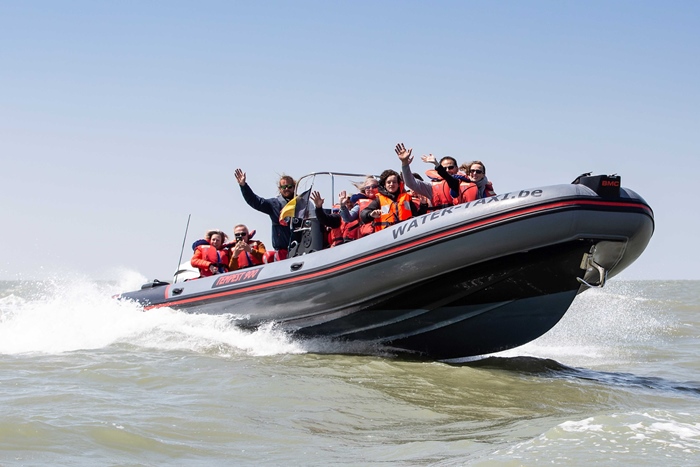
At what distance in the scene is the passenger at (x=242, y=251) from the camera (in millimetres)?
7605

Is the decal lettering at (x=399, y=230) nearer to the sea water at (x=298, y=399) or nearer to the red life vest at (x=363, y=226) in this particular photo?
the red life vest at (x=363, y=226)

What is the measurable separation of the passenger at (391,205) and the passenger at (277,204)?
115 cm

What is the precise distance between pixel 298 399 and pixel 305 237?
2367 mm

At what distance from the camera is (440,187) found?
6262 millimetres

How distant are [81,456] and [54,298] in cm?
591

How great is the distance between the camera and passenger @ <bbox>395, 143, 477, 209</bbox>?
594cm

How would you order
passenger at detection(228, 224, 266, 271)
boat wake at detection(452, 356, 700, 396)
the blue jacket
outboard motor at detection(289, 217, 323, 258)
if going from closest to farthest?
boat wake at detection(452, 356, 700, 396) → outboard motor at detection(289, 217, 323, 258) → the blue jacket → passenger at detection(228, 224, 266, 271)

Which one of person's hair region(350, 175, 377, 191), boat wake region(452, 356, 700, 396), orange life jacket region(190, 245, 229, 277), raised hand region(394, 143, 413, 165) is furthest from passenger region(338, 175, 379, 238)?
orange life jacket region(190, 245, 229, 277)

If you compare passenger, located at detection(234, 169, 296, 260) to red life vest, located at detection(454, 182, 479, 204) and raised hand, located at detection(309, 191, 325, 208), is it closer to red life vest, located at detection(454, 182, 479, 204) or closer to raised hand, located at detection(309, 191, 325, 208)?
raised hand, located at detection(309, 191, 325, 208)

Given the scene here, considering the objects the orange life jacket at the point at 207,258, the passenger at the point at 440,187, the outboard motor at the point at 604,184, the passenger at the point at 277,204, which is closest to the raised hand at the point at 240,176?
the passenger at the point at 277,204

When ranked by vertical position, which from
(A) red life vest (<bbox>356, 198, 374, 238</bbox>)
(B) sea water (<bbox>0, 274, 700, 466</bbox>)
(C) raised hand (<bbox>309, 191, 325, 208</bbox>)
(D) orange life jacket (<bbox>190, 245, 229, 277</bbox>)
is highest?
(C) raised hand (<bbox>309, 191, 325, 208</bbox>)

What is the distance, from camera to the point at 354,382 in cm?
536

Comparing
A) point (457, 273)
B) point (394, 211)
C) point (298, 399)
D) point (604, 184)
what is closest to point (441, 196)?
point (394, 211)

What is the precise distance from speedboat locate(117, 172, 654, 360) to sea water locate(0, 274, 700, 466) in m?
0.24
